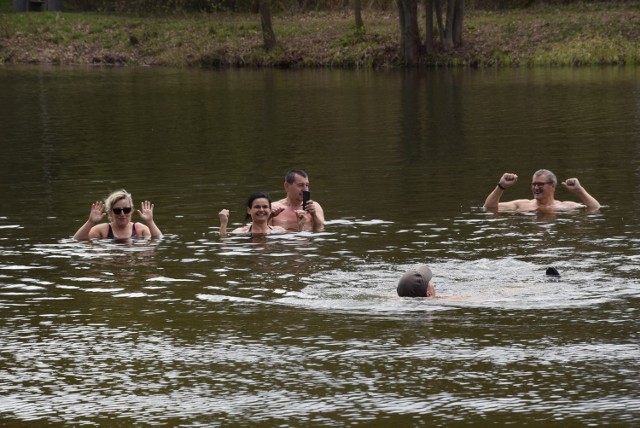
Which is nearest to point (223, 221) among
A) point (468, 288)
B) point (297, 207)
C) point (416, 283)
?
point (297, 207)

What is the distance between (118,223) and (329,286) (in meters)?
4.96

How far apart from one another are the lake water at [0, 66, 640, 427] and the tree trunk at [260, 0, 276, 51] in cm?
3551

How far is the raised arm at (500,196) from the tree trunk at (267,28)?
4978 centimetres

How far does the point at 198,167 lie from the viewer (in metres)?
28.5

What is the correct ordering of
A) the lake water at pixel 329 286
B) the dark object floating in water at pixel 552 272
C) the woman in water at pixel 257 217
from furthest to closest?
the woman in water at pixel 257 217, the dark object floating in water at pixel 552 272, the lake water at pixel 329 286

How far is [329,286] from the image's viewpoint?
15.7 meters

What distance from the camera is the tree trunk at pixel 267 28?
2778 inches

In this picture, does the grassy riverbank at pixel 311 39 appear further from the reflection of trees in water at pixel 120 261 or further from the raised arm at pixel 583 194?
the reflection of trees in water at pixel 120 261

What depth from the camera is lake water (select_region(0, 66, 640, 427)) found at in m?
11.0

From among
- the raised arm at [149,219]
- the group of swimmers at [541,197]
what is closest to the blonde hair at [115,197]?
the raised arm at [149,219]

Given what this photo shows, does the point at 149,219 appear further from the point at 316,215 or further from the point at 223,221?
the point at 316,215

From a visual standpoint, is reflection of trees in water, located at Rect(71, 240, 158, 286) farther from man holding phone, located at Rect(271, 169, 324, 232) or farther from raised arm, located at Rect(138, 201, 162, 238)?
man holding phone, located at Rect(271, 169, 324, 232)

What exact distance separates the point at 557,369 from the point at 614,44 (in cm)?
5373

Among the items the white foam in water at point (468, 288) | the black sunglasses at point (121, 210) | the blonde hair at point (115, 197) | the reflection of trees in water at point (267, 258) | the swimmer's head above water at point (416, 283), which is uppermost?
the blonde hair at point (115, 197)
